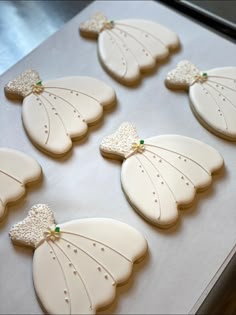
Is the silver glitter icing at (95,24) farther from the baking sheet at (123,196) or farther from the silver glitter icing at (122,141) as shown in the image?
the silver glitter icing at (122,141)

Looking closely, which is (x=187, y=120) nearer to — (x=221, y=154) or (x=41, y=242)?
(x=221, y=154)

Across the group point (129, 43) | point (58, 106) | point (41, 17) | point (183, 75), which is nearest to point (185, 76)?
point (183, 75)

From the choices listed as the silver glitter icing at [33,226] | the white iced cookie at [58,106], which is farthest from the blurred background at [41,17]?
the silver glitter icing at [33,226]

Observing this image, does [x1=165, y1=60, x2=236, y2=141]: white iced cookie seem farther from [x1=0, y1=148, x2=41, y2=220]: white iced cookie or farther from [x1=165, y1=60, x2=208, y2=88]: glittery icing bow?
[x1=0, y1=148, x2=41, y2=220]: white iced cookie

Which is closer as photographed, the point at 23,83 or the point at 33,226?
the point at 33,226

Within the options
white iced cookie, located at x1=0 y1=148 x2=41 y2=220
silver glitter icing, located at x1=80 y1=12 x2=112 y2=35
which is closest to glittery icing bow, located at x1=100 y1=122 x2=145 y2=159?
white iced cookie, located at x1=0 y1=148 x2=41 y2=220

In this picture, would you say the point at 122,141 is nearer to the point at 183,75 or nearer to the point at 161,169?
the point at 161,169
